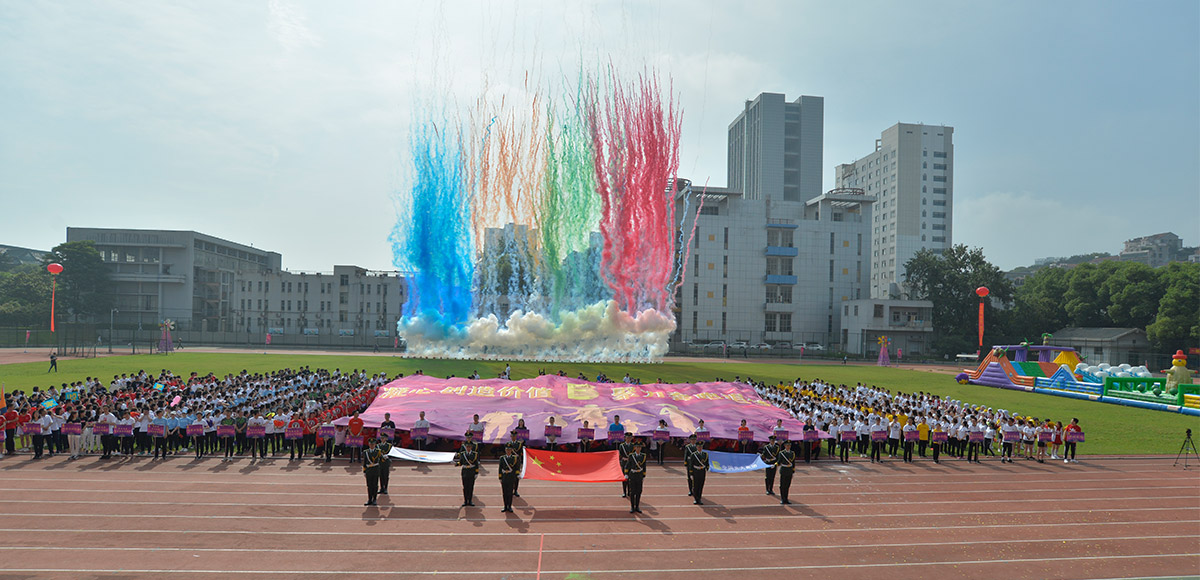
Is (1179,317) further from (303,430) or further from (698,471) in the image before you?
(303,430)

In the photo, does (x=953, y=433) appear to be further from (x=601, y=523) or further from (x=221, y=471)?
(x=221, y=471)

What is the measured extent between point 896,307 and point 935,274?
6.33 metres

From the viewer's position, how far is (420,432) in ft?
58.0

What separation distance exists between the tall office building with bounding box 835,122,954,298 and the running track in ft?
327

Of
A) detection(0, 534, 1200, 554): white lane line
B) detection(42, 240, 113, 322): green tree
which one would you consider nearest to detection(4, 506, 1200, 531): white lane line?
detection(0, 534, 1200, 554): white lane line

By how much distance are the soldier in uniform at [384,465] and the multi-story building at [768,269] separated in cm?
6017

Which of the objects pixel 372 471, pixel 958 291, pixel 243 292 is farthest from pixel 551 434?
pixel 243 292

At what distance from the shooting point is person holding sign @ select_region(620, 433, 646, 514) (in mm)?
12891

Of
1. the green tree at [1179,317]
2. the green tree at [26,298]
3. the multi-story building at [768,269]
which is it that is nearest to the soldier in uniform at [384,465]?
the multi-story building at [768,269]

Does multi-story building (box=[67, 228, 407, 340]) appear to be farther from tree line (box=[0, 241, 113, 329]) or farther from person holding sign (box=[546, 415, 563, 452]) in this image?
Answer: person holding sign (box=[546, 415, 563, 452])

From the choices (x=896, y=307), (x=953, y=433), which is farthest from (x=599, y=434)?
(x=896, y=307)

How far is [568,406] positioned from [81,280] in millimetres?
81777

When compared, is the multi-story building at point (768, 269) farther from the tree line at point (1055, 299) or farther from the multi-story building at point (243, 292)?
the multi-story building at point (243, 292)

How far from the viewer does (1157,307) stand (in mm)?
60219
